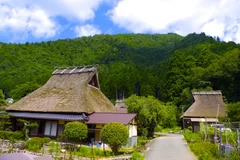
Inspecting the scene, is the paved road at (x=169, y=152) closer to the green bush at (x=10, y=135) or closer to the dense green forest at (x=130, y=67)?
the green bush at (x=10, y=135)

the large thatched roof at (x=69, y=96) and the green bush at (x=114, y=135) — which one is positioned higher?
the large thatched roof at (x=69, y=96)

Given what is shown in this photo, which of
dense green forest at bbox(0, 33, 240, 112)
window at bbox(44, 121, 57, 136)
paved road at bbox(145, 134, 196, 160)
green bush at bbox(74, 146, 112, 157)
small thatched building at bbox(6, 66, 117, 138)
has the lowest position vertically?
paved road at bbox(145, 134, 196, 160)

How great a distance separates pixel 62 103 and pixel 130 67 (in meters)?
42.0

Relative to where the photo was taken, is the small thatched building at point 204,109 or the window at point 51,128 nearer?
the window at point 51,128

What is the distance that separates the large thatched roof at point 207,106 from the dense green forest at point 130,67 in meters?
10.7

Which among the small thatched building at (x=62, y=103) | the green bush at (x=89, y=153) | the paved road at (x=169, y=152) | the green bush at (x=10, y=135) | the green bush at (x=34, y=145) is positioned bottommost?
the paved road at (x=169, y=152)

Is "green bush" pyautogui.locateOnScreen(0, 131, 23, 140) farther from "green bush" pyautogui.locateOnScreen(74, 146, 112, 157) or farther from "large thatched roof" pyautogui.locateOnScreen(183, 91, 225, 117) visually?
"large thatched roof" pyautogui.locateOnScreen(183, 91, 225, 117)

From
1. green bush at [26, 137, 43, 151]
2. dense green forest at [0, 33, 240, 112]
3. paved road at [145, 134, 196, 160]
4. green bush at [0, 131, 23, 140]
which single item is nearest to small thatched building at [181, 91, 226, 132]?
dense green forest at [0, 33, 240, 112]

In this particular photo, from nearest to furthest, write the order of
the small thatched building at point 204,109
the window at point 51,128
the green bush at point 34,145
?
the green bush at point 34,145, the window at point 51,128, the small thatched building at point 204,109

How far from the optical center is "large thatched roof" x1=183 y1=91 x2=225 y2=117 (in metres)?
32.4

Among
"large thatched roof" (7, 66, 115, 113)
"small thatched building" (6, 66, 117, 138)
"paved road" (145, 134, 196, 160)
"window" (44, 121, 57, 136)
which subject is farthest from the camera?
"window" (44, 121, 57, 136)

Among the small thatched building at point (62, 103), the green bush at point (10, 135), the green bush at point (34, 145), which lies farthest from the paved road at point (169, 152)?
the green bush at point (10, 135)

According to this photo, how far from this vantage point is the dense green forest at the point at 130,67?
48281 mm

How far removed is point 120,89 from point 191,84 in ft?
54.2
